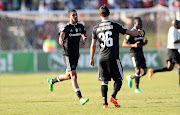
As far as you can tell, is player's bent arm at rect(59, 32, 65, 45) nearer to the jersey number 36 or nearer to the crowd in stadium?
the jersey number 36

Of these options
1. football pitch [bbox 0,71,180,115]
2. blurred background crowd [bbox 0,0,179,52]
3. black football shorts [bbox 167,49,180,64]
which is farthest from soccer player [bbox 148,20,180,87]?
blurred background crowd [bbox 0,0,179,52]

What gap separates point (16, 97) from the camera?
12.6m

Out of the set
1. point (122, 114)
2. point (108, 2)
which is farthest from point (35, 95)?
point (108, 2)

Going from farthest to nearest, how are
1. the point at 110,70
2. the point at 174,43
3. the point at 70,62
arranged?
the point at 174,43 → the point at 70,62 → the point at 110,70

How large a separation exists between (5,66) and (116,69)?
14475 millimetres

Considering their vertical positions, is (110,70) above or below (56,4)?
below

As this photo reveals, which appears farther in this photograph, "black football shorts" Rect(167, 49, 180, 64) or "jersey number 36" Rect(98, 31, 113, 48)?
"black football shorts" Rect(167, 49, 180, 64)

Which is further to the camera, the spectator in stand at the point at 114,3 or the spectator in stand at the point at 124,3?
the spectator in stand at the point at 114,3

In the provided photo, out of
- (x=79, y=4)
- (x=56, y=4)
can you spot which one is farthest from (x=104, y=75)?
(x=79, y=4)

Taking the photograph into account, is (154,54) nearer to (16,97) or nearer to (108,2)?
(108,2)

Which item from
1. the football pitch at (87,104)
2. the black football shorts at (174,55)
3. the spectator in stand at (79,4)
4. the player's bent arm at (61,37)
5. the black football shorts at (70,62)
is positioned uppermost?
the spectator in stand at (79,4)

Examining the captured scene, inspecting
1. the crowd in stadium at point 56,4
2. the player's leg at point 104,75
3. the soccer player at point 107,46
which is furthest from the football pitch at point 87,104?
the crowd in stadium at point 56,4

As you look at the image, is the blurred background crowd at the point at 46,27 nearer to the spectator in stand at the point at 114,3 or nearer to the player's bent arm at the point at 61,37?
the spectator in stand at the point at 114,3

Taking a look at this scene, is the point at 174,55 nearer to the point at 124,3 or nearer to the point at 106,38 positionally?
the point at 106,38
